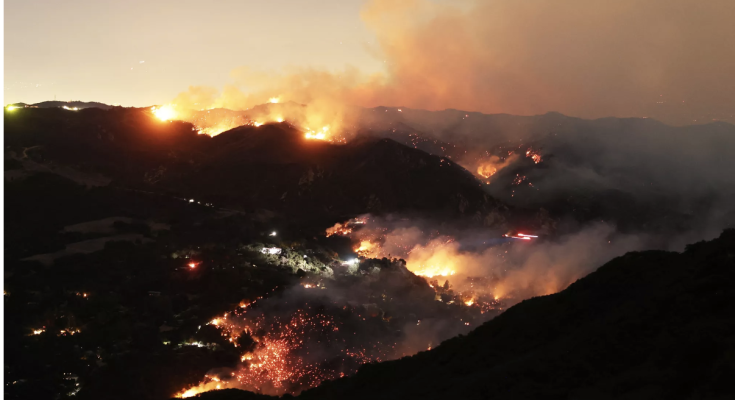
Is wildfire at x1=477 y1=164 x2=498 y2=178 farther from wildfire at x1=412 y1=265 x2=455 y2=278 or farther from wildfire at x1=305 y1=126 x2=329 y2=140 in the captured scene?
wildfire at x1=412 y1=265 x2=455 y2=278

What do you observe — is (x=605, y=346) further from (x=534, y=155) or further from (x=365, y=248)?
(x=534, y=155)

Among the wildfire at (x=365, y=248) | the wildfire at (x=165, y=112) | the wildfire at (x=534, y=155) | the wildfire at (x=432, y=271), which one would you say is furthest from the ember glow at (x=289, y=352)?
the wildfire at (x=534, y=155)

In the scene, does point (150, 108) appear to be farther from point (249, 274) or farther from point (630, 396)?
point (630, 396)

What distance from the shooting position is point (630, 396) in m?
21.0

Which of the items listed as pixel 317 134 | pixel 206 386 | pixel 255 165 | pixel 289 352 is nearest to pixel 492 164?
pixel 317 134

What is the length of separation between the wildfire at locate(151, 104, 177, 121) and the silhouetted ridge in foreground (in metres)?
125

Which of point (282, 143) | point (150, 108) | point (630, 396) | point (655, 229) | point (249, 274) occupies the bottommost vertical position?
point (630, 396)

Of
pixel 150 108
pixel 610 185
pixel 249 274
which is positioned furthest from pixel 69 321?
pixel 610 185

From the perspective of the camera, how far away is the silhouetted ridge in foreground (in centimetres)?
2194

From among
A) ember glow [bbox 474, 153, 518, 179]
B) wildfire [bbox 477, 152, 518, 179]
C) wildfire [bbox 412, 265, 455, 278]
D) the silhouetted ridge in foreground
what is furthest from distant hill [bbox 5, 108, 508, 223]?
the silhouetted ridge in foreground

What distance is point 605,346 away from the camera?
26.4 meters

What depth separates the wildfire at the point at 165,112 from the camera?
152 m

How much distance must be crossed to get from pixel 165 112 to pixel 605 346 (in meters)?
149

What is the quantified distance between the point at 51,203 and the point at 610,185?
130481mm
